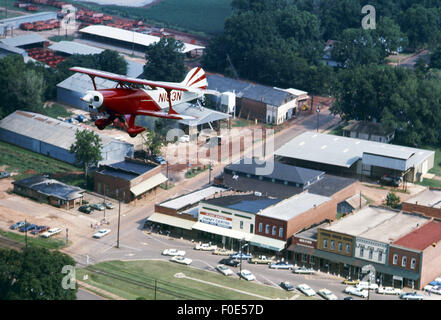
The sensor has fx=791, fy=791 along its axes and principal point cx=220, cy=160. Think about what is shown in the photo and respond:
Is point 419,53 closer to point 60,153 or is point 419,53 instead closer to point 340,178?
point 340,178

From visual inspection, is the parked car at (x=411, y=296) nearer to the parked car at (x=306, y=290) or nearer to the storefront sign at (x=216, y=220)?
the parked car at (x=306, y=290)

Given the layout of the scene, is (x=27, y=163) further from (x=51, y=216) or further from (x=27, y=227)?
(x=27, y=227)

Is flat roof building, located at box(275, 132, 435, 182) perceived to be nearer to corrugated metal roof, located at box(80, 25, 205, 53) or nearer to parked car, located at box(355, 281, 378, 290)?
parked car, located at box(355, 281, 378, 290)

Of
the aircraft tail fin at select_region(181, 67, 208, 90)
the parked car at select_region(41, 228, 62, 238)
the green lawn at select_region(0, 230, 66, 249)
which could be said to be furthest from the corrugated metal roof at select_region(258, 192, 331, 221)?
the aircraft tail fin at select_region(181, 67, 208, 90)

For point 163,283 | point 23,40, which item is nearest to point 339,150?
point 163,283

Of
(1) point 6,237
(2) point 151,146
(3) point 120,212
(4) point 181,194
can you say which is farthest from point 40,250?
(2) point 151,146

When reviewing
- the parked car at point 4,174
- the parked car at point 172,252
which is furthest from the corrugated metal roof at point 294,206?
the parked car at point 4,174
